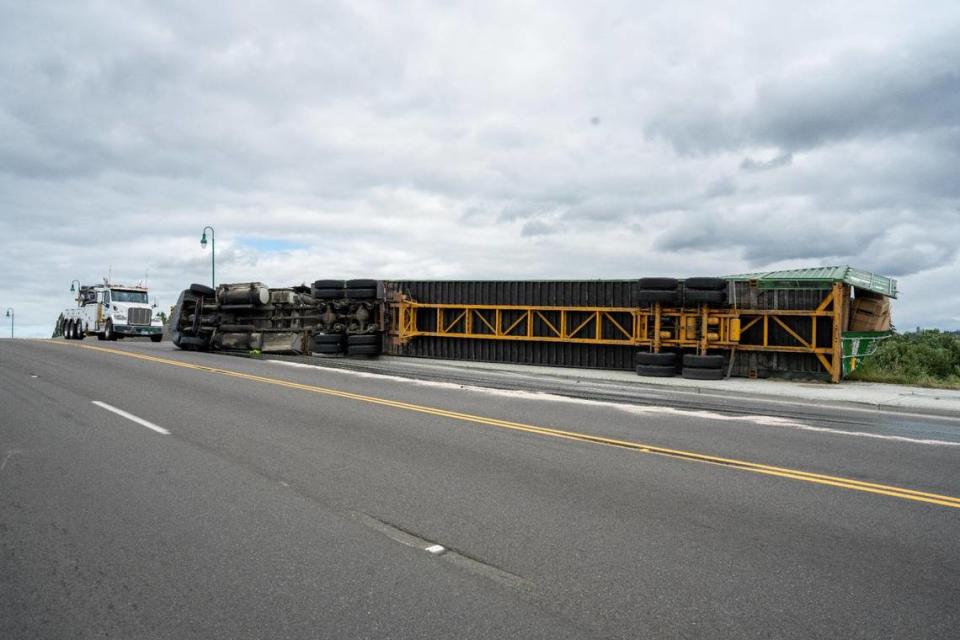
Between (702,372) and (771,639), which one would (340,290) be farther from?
(771,639)

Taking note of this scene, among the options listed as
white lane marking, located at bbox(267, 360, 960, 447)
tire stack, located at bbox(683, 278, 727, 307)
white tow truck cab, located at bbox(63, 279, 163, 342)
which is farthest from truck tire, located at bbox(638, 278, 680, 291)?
white tow truck cab, located at bbox(63, 279, 163, 342)

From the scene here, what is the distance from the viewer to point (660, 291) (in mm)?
18047

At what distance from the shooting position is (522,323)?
71.0ft

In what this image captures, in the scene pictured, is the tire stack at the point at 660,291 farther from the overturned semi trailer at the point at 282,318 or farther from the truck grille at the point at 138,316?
the truck grille at the point at 138,316

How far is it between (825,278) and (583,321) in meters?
6.92

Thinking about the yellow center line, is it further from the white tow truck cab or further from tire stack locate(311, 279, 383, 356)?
the white tow truck cab

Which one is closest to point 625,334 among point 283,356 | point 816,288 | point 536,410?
point 816,288

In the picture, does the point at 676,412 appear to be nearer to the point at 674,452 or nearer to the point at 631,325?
the point at 674,452

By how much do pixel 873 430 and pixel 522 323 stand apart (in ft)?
41.6

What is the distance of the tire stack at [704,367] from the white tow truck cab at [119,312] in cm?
2863

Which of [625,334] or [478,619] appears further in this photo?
[625,334]

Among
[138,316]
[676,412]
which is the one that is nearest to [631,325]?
[676,412]

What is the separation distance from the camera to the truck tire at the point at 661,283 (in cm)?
1806

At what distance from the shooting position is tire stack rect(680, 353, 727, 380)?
17078mm
